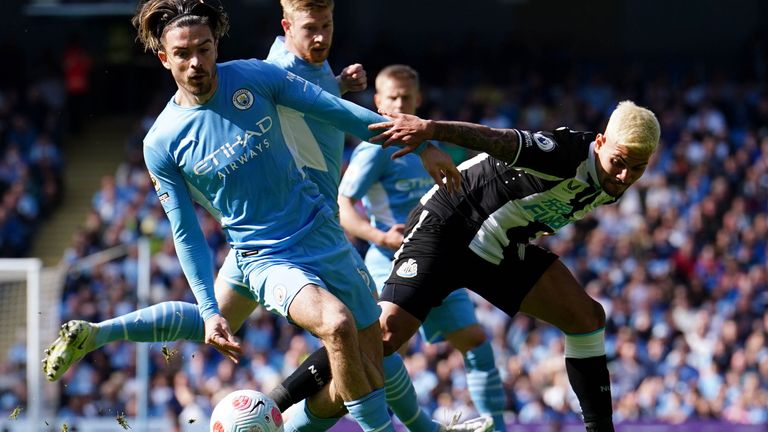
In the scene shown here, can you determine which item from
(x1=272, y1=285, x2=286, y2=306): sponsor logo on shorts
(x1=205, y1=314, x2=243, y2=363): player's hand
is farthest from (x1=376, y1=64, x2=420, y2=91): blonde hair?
(x1=205, y1=314, x2=243, y2=363): player's hand

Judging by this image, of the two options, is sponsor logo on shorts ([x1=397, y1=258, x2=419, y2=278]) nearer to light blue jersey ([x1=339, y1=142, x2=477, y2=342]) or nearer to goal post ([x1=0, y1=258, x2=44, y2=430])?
light blue jersey ([x1=339, y1=142, x2=477, y2=342])

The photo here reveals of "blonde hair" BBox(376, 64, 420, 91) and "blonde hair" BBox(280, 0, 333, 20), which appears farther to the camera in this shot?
"blonde hair" BBox(376, 64, 420, 91)

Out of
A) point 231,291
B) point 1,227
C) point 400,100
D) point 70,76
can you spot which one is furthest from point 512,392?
point 70,76

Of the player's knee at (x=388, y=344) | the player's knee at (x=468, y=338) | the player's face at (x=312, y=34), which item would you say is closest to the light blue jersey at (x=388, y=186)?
the player's knee at (x=468, y=338)

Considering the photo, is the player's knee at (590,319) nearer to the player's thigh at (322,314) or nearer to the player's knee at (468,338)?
the player's knee at (468,338)

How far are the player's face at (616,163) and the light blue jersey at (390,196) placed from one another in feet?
6.99

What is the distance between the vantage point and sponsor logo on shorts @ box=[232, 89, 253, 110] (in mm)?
6383

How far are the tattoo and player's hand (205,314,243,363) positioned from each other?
55.6 inches

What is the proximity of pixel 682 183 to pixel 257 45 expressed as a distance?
9.28 metres

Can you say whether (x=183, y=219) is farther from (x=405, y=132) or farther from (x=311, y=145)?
(x=405, y=132)

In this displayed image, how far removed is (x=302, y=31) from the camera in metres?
7.42

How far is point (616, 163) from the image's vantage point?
6.52 meters

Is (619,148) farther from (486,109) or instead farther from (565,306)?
(486,109)

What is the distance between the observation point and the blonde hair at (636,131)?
6.39m
